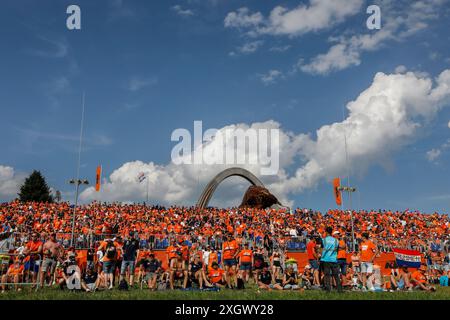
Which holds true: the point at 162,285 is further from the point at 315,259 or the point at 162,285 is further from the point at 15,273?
the point at 315,259

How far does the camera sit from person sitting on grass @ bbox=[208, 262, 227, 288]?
13461 mm

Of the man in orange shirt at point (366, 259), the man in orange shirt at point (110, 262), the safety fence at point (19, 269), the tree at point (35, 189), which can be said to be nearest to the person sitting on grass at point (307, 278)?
the man in orange shirt at point (366, 259)

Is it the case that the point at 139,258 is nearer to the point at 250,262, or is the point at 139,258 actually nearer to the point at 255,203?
the point at 250,262

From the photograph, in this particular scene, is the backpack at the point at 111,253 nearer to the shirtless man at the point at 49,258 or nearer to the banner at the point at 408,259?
the shirtless man at the point at 49,258

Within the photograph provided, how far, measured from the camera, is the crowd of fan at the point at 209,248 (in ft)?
43.9

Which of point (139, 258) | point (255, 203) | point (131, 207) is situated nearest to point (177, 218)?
point (131, 207)

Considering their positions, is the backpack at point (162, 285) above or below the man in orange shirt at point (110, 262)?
below

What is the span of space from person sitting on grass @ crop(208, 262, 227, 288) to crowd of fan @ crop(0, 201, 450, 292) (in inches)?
1.4

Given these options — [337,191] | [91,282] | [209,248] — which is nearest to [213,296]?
[91,282]

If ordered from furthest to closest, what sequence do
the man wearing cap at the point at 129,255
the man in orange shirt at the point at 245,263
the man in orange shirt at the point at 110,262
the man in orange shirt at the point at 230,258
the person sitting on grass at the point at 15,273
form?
the man in orange shirt at the point at 245,263
the man in orange shirt at the point at 230,258
the man wearing cap at the point at 129,255
the man in orange shirt at the point at 110,262
the person sitting on grass at the point at 15,273

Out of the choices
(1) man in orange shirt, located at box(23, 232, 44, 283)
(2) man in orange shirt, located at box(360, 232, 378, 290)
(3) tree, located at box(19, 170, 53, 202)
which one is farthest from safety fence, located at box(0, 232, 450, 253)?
(3) tree, located at box(19, 170, 53, 202)

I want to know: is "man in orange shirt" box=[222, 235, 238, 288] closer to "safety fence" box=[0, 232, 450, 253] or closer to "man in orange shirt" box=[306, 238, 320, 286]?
"man in orange shirt" box=[306, 238, 320, 286]

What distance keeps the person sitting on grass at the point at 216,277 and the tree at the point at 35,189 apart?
6975cm

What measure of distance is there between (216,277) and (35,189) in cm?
7168
